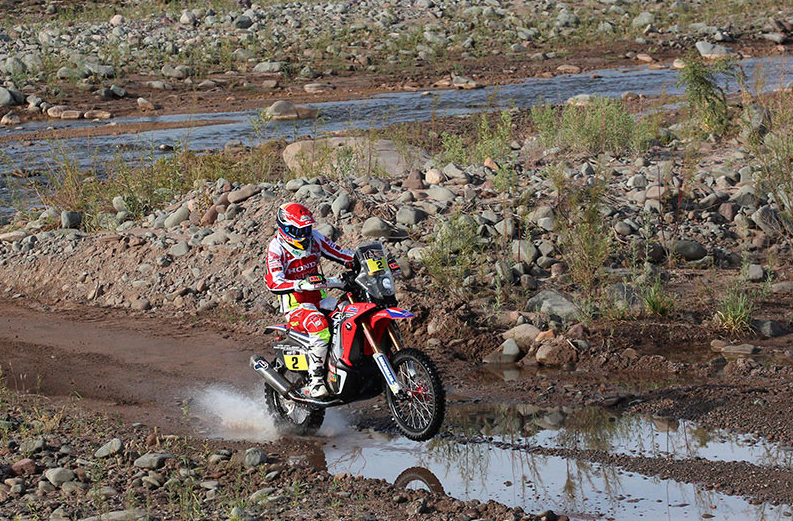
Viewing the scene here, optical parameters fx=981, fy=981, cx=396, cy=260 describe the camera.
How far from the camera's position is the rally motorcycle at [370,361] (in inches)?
267

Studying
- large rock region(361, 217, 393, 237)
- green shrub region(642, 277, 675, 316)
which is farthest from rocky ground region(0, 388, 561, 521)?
large rock region(361, 217, 393, 237)

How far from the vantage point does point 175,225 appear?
12742 millimetres

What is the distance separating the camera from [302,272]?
7426 millimetres

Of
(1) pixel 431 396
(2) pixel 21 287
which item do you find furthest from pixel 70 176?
(1) pixel 431 396

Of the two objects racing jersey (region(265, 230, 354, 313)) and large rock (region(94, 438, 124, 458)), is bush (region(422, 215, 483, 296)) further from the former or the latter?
large rock (region(94, 438, 124, 458))

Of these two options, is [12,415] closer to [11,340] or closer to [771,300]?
[11,340]

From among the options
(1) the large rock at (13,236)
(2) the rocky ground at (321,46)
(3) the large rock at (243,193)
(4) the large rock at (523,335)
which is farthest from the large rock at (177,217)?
(2) the rocky ground at (321,46)

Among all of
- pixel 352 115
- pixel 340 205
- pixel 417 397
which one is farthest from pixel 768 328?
pixel 352 115

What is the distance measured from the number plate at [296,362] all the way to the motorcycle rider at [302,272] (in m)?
0.08

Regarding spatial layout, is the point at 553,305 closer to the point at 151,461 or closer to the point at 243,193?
the point at 151,461

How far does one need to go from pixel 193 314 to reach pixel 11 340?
193 centimetres

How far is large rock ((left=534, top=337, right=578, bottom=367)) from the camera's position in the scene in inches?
344

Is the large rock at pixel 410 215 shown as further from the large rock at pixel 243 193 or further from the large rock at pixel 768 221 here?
the large rock at pixel 768 221

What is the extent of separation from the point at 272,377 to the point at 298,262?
92cm
